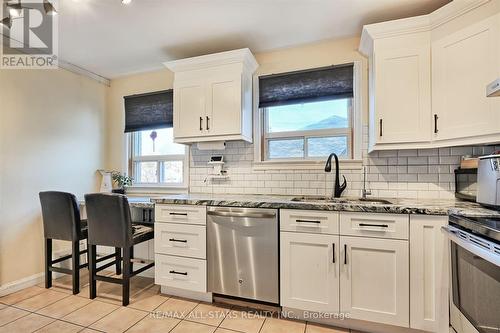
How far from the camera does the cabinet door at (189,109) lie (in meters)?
2.58

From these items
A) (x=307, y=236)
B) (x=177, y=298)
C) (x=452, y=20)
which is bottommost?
(x=177, y=298)

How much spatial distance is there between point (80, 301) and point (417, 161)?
3267 mm

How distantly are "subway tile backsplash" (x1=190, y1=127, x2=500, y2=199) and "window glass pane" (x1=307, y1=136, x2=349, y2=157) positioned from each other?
187 millimetres

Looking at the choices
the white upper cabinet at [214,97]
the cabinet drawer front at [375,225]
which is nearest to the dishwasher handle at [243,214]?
the cabinet drawer front at [375,225]

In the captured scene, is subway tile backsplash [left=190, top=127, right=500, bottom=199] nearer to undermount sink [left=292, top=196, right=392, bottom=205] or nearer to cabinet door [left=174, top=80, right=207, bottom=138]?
undermount sink [left=292, top=196, right=392, bottom=205]

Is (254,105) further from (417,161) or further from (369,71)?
(417,161)

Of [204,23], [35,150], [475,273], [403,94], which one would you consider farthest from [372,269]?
[35,150]

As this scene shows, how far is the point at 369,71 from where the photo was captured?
7.59ft

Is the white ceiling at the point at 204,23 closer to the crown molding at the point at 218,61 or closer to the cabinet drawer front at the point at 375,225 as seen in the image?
the crown molding at the point at 218,61

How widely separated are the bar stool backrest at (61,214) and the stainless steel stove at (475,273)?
2.99 metres

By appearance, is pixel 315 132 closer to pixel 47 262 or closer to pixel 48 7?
pixel 48 7

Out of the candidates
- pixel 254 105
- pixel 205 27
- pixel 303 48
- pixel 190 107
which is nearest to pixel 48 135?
pixel 190 107

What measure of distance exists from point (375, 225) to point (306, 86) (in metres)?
1.49

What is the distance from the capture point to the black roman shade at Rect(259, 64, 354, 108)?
241 centimetres
